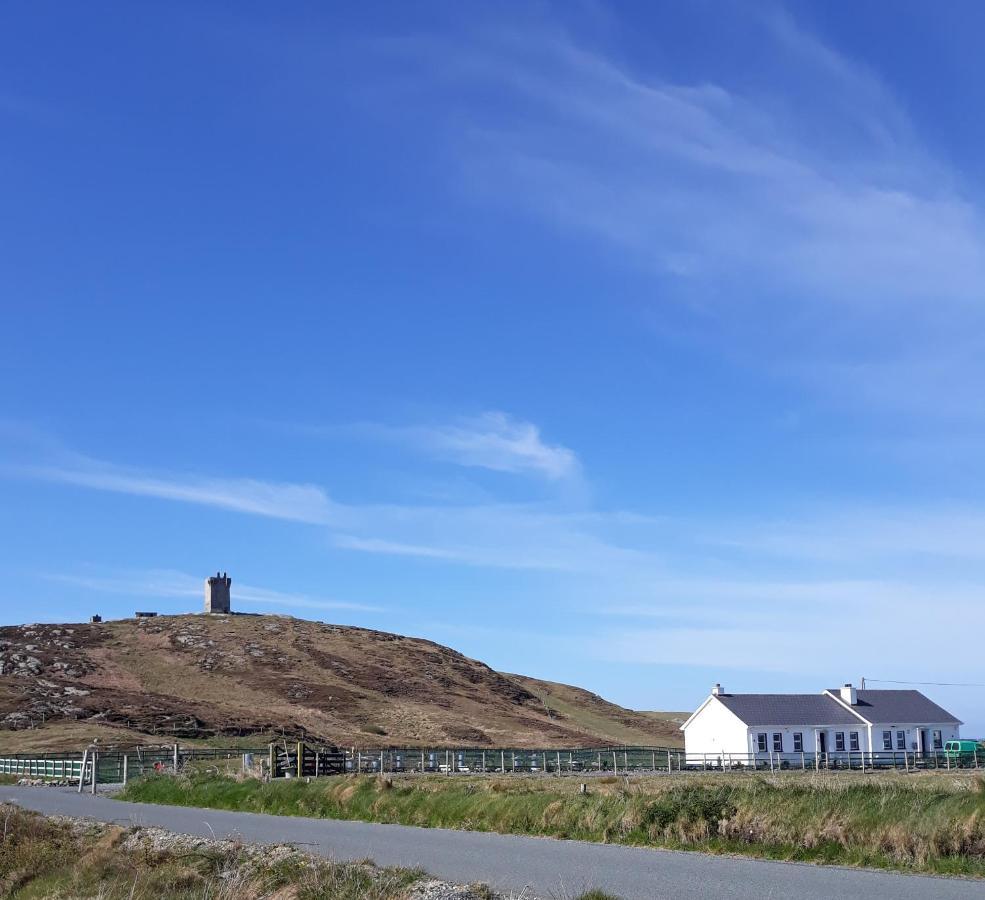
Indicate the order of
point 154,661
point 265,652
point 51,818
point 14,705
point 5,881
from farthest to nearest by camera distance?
point 265,652, point 154,661, point 14,705, point 51,818, point 5,881

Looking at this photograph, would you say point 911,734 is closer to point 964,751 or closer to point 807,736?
point 964,751

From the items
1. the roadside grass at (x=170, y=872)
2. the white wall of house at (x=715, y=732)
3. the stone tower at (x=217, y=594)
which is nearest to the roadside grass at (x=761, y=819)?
the roadside grass at (x=170, y=872)

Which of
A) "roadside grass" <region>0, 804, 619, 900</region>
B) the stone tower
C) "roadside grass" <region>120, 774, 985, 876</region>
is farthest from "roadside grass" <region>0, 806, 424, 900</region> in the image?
the stone tower

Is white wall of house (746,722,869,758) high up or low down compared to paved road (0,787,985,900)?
down

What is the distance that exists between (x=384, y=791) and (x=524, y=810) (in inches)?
246

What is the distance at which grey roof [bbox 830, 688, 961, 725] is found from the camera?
6762 cm

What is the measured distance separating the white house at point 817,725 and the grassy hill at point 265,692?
30126mm

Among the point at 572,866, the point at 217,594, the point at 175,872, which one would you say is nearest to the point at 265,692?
the point at 217,594

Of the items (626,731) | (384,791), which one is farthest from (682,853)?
(626,731)

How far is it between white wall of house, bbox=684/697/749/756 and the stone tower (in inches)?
3353

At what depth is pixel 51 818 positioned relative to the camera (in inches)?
1002

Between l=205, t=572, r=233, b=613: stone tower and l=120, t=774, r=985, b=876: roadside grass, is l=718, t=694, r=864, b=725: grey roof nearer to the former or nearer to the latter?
l=120, t=774, r=985, b=876: roadside grass

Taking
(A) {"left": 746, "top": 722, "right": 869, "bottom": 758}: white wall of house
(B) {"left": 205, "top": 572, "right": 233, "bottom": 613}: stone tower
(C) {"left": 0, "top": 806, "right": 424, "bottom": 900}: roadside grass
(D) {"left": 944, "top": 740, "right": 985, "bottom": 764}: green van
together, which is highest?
(B) {"left": 205, "top": 572, "right": 233, "bottom": 613}: stone tower

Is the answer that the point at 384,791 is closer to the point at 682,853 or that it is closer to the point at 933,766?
the point at 682,853
